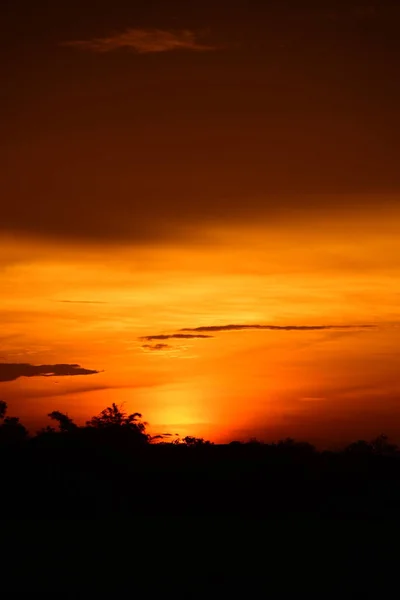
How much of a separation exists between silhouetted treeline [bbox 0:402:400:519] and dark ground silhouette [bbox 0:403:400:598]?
5 centimetres

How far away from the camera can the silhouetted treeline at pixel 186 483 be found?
1167 inches

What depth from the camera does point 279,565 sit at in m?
21.2

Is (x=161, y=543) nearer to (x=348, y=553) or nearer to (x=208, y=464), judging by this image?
(x=348, y=553)

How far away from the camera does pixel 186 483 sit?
3209 cm

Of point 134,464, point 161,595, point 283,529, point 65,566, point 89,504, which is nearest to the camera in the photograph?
point 161,595

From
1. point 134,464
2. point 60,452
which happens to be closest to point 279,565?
point 134,464

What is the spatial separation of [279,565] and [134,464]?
43.4ft

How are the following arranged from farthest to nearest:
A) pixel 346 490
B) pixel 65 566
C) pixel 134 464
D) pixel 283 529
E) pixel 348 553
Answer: pixel 134 464 → pixel 346 490 → pixel 283 529 → pixel 348 553 → pixel 65 566

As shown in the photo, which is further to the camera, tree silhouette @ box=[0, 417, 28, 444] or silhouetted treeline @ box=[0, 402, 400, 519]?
tree silhouette @ box=[0, 417, 28, 444]

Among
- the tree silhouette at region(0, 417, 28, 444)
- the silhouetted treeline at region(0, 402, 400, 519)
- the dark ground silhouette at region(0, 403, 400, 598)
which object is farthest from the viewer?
the tree silhouette at region(0, 417, 28, 444)

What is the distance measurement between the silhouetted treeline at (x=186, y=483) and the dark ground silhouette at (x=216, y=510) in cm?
5

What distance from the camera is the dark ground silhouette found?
20422 mm

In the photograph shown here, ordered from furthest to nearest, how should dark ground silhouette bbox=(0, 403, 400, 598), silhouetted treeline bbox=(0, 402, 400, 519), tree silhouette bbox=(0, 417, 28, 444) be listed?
1. tree silhouette bbox=(0, 417, 28, 444)
2. silhouetted treeline bbox=(0, 402, 400, 519)
3. dark ground silhouette bbox=(0, 403, 400, 598)

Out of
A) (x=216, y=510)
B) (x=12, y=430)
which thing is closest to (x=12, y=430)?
(x=12, y=430)
